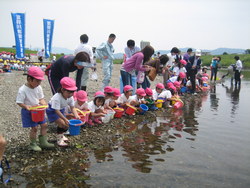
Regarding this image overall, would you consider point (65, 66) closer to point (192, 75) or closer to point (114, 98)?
point (114, 98)

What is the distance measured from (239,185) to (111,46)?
5849 mm

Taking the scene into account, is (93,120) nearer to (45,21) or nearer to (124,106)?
(124,106)

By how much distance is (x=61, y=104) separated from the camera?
361 cm

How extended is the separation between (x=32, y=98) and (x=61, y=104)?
501 mm

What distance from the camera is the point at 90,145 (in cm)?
→ 380

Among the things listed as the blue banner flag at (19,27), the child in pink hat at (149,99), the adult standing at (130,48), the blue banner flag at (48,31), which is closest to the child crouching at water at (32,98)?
the child in pink hat at (149,99)

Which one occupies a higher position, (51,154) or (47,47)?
(47,47)

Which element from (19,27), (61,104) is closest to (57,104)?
(61,104)

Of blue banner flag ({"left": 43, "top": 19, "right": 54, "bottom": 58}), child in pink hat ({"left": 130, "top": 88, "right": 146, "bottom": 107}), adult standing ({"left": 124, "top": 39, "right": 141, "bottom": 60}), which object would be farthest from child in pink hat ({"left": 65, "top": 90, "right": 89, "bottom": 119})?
blue banner flag ({"left": 43, "top": 19, "right": 54, "bottom": 58})

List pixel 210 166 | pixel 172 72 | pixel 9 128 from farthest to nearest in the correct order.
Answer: pixel 172 72 < pixel 9 128 < pixel 210 166

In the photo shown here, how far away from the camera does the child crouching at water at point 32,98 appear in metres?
3.12

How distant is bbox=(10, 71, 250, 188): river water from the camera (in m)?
2.75

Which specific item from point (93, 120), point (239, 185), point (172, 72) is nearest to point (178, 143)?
point (239, 185)

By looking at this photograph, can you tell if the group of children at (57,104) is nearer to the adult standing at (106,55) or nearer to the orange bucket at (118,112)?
the orange bucket at (118,112)
